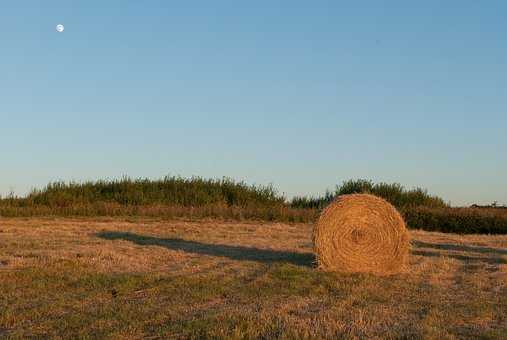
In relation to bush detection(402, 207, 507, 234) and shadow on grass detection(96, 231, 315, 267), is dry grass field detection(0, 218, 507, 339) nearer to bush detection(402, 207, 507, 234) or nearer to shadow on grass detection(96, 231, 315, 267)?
shadow on grass detection(96, 231, 315, 267)

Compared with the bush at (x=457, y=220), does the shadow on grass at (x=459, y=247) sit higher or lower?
lower

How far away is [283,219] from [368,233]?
1449 cm

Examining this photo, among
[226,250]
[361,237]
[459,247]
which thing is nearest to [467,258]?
[459,247]

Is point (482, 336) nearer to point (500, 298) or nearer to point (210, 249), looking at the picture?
point (500, 298)

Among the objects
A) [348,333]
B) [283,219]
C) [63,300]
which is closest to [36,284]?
[63,300]

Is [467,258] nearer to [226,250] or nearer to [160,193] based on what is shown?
[226,250]

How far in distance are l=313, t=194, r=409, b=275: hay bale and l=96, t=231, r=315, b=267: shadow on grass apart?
571 millimetres

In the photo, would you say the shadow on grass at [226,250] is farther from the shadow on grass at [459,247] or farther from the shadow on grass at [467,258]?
the shadow on grass at [459,247]

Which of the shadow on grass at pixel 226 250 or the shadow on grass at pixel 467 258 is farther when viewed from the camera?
the shadow on grass at pixel 467 258

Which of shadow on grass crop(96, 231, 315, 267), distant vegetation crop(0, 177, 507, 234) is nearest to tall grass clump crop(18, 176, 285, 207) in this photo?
distant vegetation crop(0, 177, 507, 234)

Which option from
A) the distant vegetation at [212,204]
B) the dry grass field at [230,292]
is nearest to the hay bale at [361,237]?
the dry grass field at [230,292]

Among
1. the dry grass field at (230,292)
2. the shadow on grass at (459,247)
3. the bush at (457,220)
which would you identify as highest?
the bush at (457,220)

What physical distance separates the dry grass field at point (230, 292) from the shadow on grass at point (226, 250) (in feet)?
0.09

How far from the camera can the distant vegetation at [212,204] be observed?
97.9 feet
